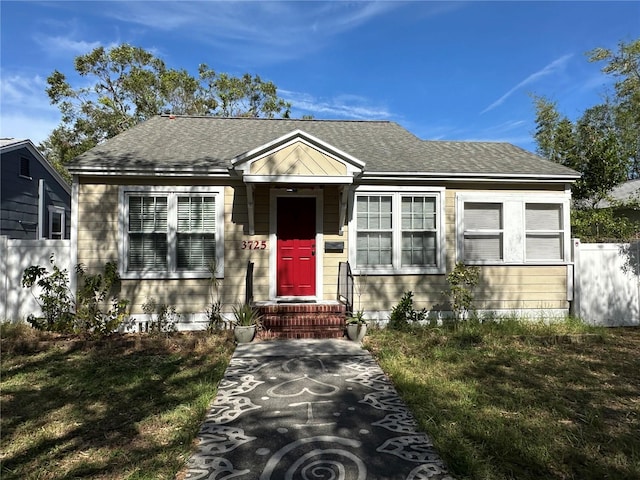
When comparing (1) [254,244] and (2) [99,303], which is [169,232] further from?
(2) [99,303]

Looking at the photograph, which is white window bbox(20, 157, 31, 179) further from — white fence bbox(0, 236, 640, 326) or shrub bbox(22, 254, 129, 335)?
white fence bbox(0, 236, 640, 326)

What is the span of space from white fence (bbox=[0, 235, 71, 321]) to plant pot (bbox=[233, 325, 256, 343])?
3.81 meters

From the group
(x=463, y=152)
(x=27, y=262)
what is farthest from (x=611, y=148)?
(x=27, y=262)

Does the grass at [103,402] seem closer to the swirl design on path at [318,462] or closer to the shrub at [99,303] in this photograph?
the shrub at [99,303]

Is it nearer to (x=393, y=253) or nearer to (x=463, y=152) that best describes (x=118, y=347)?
(x=393, y=253)

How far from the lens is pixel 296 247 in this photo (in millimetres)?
8008

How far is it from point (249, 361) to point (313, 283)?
8.94ft

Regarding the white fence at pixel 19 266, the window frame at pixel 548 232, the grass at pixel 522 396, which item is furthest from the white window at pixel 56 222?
the window frame at pixel 548 232

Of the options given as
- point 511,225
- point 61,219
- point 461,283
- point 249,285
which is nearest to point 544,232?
point 511,225

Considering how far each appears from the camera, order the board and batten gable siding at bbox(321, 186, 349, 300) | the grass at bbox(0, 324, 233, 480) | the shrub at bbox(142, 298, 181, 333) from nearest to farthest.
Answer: the grass at bbox(0, 324, 233, 480) < the shrub at bbox(142, 298, 181, 333) < the board and batten gable siding at bbox(321, 186, 349, 300)

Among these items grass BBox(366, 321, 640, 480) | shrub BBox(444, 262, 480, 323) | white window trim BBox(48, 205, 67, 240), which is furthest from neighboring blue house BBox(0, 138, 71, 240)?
shrub BBox(444, 262, 480, 323)

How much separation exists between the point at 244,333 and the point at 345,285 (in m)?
2.33

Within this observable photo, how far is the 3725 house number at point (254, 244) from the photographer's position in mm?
7785

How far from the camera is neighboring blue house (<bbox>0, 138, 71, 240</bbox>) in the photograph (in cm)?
1088
